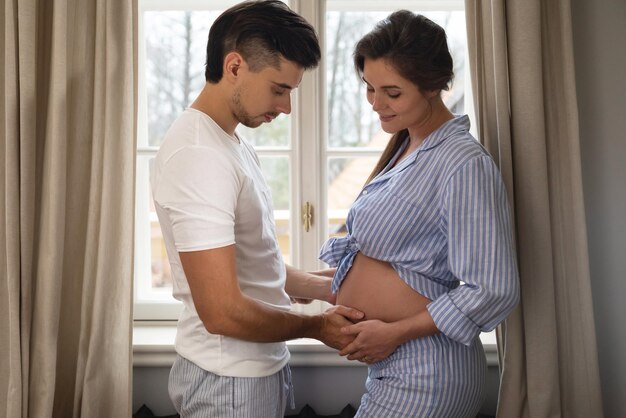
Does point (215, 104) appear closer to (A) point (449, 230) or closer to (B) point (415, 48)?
(B) point (415, 48)

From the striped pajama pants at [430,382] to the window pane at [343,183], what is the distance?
3.20 ft

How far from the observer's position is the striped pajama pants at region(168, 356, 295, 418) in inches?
55.2

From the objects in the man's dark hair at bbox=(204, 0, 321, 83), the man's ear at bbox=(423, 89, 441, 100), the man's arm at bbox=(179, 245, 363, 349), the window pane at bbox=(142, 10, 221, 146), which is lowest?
the man's arm at bbox=(179, 245, 363, 349)

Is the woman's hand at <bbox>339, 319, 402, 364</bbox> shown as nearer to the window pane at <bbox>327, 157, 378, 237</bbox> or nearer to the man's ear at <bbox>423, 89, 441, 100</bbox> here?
the man's ear at <bbox>423, 89, 441, 100</bbox>

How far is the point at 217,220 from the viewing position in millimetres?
1260

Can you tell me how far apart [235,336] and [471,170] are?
620 millimetres

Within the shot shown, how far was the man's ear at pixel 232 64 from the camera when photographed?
1399 millimetres

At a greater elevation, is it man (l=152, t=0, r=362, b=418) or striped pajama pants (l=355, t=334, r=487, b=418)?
man (l=152, t=0, r=362, b=418)

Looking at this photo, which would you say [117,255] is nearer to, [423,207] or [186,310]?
[186,310]

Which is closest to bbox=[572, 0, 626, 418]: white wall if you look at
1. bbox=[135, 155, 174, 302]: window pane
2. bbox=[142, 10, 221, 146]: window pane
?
bbox=[142, 10, 221, 146]: window pane

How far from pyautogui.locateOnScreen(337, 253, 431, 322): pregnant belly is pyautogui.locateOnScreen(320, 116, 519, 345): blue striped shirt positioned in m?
0.03

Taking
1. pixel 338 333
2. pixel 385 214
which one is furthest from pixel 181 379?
pixel 385 214

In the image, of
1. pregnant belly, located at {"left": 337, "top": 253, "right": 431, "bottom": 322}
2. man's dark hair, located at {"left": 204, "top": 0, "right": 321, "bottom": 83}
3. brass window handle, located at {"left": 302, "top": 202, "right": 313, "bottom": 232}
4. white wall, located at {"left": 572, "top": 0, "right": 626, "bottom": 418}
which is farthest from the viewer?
brass window handle, located at {"left": 302, "top": 202, "right": 313, "bottom": 232}

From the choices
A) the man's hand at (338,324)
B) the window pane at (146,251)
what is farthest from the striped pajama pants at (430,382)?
the window pane at (146,251)
